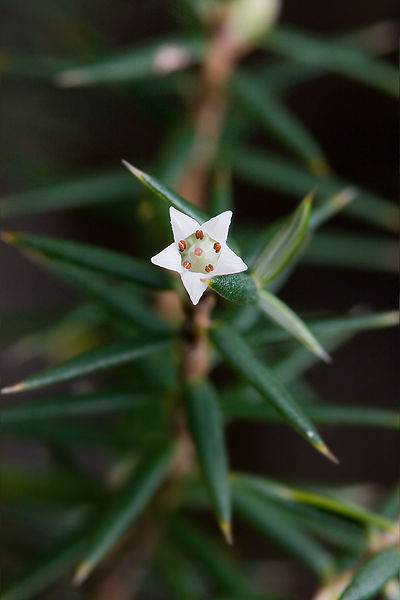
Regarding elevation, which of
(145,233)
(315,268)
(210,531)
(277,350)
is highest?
(145,233)

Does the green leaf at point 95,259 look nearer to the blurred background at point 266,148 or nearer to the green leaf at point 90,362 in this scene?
the green leaf at point 90,362

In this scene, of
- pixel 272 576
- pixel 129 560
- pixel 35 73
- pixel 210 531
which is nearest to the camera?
pixel 129 560

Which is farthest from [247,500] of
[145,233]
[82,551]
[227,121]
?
[227,121]

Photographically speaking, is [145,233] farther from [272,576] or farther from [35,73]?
[272,576]

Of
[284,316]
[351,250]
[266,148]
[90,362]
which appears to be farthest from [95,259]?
[266,148]

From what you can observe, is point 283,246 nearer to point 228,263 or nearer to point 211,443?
point 228,263

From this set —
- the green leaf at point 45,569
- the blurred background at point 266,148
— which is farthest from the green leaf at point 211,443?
the blurred background at point 266,148
